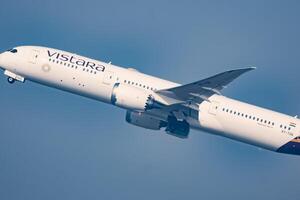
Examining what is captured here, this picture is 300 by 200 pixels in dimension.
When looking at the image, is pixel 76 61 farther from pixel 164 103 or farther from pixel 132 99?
pixel 164 103

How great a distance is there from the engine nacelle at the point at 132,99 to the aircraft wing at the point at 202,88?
134cm

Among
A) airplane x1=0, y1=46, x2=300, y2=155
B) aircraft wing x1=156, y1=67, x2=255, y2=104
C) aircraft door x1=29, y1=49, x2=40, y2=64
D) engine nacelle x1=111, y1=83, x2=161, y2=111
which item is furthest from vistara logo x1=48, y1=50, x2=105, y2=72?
aircraft wing x1=156, y1=67, x2=255, y2=104

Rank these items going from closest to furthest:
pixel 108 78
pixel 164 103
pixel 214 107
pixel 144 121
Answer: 1. pixel 164 103
2. pixel 214 107
3. pixel 108 78
4. pixel 144 121

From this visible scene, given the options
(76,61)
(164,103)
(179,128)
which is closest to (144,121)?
(179,128)

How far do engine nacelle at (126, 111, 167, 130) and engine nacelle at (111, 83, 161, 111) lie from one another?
10.5 ft

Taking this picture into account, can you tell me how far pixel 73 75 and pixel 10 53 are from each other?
6773 mm

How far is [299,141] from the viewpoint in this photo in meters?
53.8

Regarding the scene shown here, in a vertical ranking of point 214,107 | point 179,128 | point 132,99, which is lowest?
point 179,128

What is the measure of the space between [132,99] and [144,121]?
165 inches

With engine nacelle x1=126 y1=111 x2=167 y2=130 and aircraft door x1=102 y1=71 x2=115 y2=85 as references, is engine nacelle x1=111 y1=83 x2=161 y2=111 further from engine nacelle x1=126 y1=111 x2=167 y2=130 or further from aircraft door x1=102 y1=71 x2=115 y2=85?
engine nacelle x1=126 y1=111 x2=167 y2=130

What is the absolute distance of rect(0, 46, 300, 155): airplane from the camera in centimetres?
5231

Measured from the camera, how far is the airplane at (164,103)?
52312 millimetres

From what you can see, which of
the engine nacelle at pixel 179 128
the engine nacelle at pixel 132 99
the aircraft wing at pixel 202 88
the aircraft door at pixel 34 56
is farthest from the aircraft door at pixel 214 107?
the aircraft door at pixel 34 56

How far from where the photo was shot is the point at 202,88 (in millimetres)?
50906
